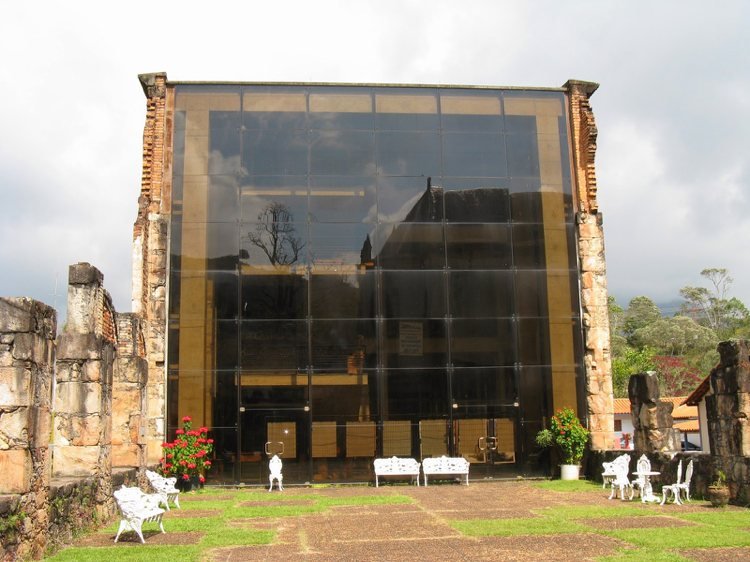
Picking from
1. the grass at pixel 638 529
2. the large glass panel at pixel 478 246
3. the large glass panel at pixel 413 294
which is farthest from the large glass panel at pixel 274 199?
the grass at pixel 638 529

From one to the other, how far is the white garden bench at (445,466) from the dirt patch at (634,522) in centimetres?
689

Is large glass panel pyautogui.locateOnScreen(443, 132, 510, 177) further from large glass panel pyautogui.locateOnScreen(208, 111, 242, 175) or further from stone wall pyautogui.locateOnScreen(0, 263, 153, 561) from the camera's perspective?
stone wall pyautogui.locateOnScreen(0, 263, 153, 561)

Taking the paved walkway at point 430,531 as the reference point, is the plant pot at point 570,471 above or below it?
above

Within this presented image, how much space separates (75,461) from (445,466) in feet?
30.0

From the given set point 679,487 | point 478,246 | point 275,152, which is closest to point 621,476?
point 679,487

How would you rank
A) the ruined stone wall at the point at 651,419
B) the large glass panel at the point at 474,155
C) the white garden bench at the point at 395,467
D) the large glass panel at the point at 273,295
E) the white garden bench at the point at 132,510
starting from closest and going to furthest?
the white garden bench at the point at 132,510 < the ruined stone wall at the point at 651,419 < the white garden bench at the point at 395,467 < the large glass panel at the point at 273,295 < the large glass panel at the point at 474,155

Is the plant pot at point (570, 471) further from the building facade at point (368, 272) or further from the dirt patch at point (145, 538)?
the dirt patch at point (145, 538)

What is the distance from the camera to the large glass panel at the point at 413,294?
1981 cm

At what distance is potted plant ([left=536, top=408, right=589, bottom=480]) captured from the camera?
19062 millimetres

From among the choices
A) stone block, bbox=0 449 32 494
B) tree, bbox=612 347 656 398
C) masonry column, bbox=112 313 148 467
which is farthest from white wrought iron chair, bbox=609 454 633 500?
tree, bbox=612 347 656 398

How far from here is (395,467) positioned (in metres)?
18.6

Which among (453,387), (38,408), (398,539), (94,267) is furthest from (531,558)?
(453,387)

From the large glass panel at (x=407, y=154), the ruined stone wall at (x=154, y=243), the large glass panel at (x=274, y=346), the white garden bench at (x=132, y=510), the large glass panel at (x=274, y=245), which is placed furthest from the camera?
the large glass panel at (x=407, y=154)

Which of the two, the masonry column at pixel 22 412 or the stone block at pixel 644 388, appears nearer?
the masonry column at pixel 22 412
